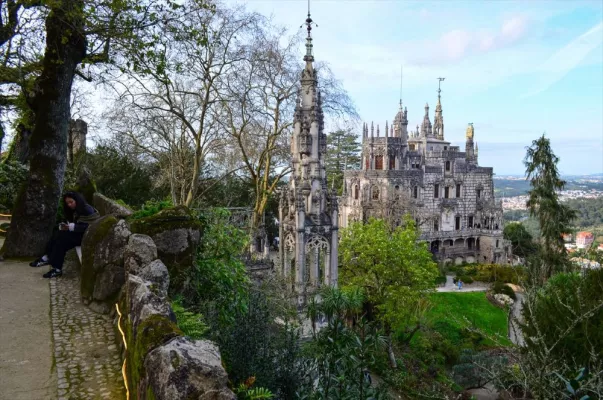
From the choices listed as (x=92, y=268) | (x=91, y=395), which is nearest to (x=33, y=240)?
(x=92, y=268)

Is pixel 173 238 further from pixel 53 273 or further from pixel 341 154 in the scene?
pixel 341 154

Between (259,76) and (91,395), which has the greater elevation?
(259,76)

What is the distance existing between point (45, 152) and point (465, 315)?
24.5m

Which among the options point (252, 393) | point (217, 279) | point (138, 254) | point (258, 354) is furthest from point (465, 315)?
point (252, 393)

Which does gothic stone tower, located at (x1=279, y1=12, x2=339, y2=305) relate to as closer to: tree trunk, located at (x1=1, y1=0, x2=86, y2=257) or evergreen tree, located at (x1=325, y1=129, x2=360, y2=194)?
tree trunk, located at (x1=1, y1=0, x2=86, y2=257)

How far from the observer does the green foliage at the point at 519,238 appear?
1817 inches

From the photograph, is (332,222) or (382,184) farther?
(382,184)

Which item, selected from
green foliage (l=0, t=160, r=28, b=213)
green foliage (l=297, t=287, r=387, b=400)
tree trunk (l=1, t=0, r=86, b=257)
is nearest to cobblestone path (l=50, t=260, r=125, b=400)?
green foliage (l=297, t=287, r=387, b=400)

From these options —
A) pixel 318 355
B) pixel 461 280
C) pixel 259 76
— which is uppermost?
pixel 259 76

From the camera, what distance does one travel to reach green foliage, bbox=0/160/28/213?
15.0 m

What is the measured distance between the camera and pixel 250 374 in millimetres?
4727

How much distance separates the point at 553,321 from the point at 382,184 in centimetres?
2938

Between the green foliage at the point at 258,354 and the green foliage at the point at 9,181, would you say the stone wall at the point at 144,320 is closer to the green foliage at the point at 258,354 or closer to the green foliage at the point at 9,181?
the green foliage at the point at 258,354

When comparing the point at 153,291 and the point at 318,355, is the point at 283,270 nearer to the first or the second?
the point at 318,355
